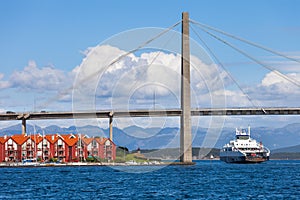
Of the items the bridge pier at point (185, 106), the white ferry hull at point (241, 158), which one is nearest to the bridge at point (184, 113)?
the bridge pier at point (185, 106)

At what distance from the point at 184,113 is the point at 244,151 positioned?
55.1m

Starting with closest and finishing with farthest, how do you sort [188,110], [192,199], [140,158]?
[192,199] → [188,110] → [140,158]

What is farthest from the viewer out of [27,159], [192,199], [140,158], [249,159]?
[249,159]

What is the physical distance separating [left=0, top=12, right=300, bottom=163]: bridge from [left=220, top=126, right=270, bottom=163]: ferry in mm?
23134

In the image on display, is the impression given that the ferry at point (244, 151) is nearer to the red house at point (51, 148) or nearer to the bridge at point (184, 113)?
the bridge at point (184, 113)

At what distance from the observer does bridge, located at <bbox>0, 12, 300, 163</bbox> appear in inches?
3853

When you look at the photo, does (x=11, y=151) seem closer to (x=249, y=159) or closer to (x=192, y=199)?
(x=249, y=159)

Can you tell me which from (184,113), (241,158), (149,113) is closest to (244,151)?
(241,158)

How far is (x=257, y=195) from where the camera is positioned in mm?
48031

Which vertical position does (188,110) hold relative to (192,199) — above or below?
above

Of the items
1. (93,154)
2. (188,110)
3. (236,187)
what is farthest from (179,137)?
(236,187)

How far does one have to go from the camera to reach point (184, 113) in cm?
9756

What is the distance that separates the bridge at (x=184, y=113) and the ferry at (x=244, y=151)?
75.9 ft

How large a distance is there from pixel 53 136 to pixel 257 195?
86.8 m
